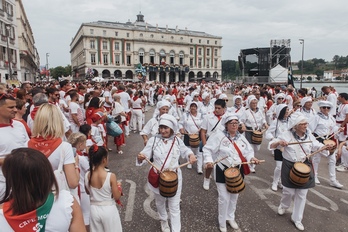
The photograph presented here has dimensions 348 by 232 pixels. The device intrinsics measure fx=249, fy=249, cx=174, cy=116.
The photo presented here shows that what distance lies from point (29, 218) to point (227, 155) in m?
3.10

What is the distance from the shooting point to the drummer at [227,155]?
13.3 feet

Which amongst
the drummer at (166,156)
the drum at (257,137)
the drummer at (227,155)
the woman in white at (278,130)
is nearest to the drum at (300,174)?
the drummer at (227,155)

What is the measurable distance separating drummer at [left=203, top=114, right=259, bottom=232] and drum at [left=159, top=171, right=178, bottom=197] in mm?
682

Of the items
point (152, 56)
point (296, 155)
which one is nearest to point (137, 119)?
point (296, 155)

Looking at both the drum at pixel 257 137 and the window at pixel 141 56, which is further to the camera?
the window at pixel 141 56

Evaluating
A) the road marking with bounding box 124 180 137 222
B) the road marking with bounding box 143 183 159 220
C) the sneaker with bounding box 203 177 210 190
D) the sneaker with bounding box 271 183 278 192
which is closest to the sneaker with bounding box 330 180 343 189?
the sneaker with bounding box 271 183 278 192

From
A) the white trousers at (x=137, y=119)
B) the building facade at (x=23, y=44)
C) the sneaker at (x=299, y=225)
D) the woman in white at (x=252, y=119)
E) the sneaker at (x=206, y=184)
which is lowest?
the sneaker at (x=299, y=225)

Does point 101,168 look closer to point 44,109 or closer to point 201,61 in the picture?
point 44,109

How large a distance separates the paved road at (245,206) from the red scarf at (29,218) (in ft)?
9.34

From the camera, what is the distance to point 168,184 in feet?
11.4

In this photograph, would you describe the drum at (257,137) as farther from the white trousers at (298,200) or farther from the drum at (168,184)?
the drum at (168,184)

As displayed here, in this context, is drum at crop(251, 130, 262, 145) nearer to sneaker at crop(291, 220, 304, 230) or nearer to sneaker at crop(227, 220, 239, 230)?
sneaker at crop(291, 220, 304, 230)

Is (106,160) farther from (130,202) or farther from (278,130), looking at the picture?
(278,130)

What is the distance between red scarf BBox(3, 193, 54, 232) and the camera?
4.91ft
